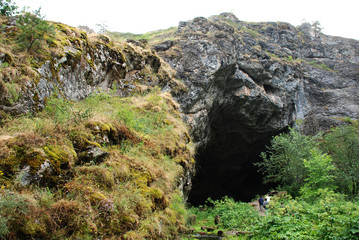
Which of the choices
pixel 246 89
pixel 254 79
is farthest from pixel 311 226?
pixel 254 79

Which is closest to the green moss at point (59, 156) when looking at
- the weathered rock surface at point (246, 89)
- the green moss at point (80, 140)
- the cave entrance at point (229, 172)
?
the green moss at point (80, 140)

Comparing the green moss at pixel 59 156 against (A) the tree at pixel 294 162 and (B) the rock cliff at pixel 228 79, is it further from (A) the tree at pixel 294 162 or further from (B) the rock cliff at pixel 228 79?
(A) the tree at pixel 294 162

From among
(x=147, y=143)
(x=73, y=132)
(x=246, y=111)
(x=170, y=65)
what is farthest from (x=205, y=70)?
(x=73, y=132)

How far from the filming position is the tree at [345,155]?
15773mm

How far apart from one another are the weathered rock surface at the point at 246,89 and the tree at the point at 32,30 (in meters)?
11.1

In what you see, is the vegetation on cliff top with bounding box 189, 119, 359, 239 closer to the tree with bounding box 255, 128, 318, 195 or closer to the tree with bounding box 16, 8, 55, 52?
the tree with bounding box 255, 128, 318, 195

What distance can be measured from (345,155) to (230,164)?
11.8 metres

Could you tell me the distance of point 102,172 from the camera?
16.2 feet

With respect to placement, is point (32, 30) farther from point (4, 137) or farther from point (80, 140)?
point (4, 137)

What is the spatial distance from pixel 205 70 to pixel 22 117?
14.9m

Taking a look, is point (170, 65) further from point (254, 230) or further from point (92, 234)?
point (92, 234)

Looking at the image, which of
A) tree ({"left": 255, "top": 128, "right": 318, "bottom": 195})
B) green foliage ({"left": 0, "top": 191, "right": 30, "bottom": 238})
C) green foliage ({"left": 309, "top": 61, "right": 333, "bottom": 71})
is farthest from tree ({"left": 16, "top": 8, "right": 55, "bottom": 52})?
green foliage ({"left": 309, "top": 61, "right": 333, "bottom": 71})

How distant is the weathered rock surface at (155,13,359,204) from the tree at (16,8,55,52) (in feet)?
36.3

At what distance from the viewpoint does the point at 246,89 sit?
69.6 feet
